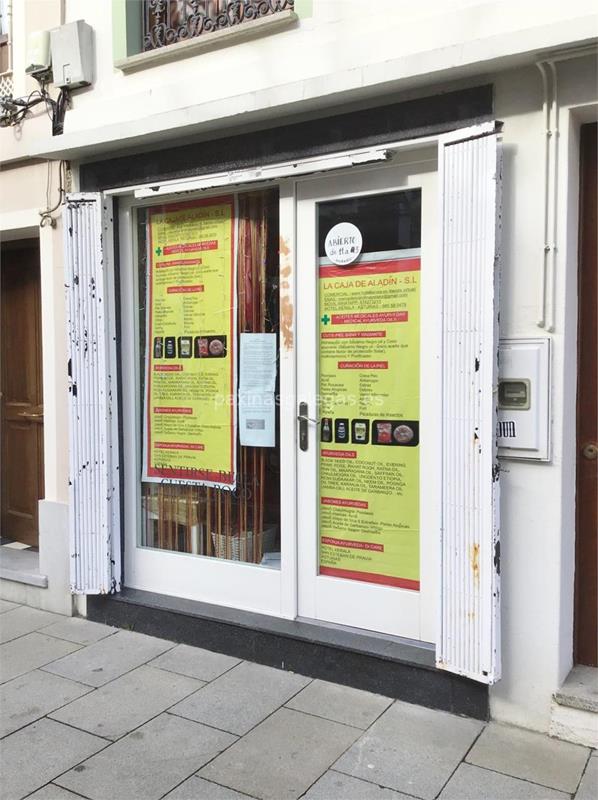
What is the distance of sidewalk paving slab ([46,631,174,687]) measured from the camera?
12.8ft

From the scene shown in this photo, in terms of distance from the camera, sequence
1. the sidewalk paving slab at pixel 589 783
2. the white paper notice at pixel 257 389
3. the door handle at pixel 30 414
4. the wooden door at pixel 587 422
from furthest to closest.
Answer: the door handle at pixel 30 414 < the white paper notice at pixel 257 389 < the wooden door at pixel 587 422 < the sidewalk paving slab at pixel 589 783

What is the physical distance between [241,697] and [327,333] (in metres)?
1.90

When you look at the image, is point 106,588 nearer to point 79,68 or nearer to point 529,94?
point 79,68

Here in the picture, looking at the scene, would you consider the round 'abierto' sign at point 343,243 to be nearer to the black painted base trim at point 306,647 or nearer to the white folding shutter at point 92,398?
the white folding shutter at point 92,398

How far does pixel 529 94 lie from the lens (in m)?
3.18

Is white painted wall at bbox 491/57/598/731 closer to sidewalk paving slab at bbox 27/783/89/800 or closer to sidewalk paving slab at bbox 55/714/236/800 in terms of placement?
sidewalk paving slab at bbox 55/714/236/800

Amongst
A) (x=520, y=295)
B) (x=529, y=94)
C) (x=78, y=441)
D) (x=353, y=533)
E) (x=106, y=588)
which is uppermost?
(x=529, y=94)

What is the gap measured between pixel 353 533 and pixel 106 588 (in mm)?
1650

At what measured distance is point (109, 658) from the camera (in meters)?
4.11

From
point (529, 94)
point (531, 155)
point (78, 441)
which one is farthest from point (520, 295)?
point (78, 441)

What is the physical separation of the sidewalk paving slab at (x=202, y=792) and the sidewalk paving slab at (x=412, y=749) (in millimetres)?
452

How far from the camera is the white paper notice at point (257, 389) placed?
416 centimetres

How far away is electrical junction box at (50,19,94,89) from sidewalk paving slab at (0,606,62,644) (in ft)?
11.1

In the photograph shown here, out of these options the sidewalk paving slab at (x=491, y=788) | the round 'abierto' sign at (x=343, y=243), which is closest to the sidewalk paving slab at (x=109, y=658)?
the sidewalk paving slab at (x=491, y=788)
